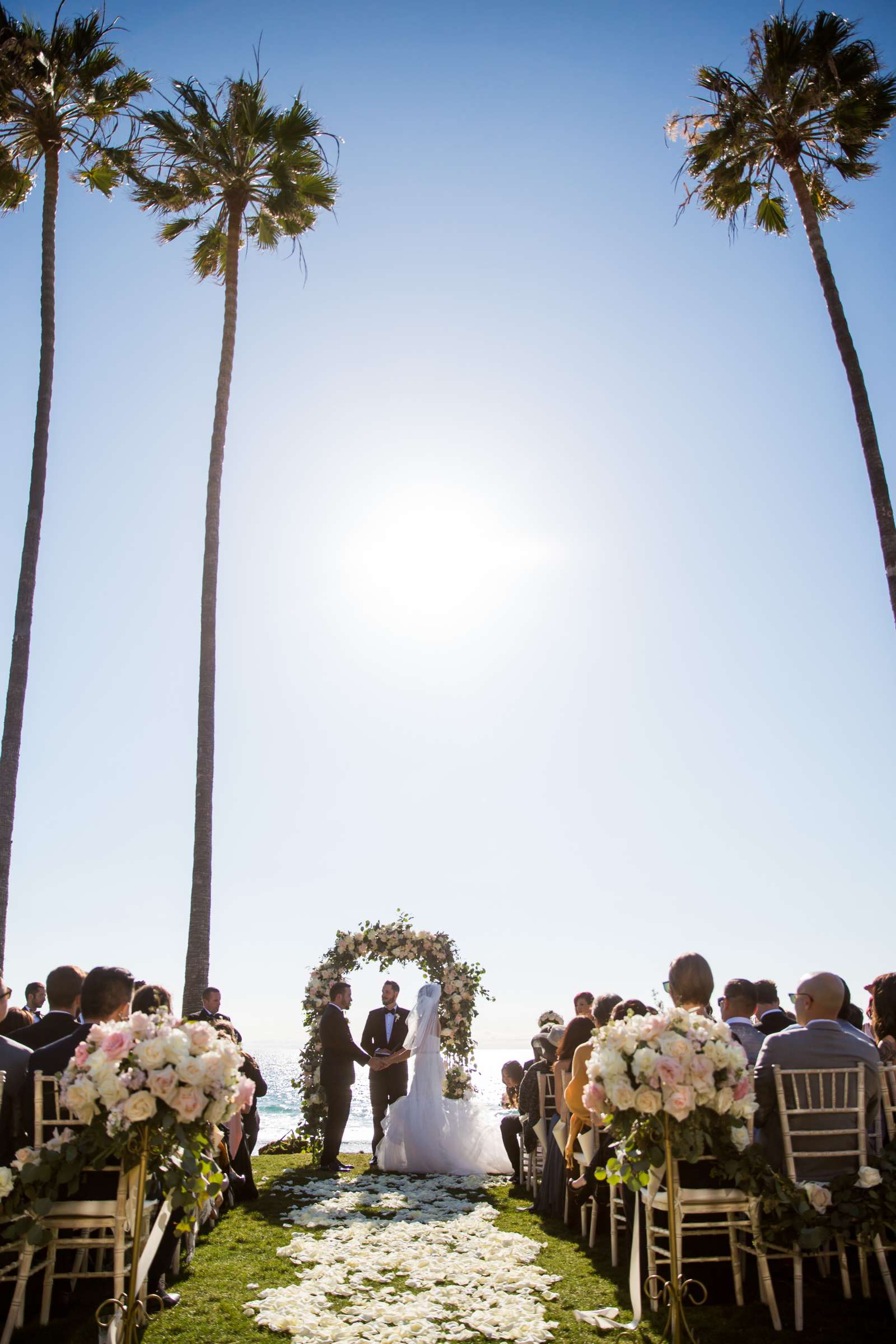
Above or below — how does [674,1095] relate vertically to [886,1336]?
above

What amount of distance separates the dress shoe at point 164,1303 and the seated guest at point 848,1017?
14.3 ft

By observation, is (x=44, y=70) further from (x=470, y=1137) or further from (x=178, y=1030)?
(x=470, y=1137)

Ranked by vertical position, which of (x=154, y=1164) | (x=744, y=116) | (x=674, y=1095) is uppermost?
(x=744, y=116)

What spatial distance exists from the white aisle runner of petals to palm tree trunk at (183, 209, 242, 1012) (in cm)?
334

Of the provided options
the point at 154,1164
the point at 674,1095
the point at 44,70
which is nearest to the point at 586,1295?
the point at 674,1095

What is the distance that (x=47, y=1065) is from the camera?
5.23 metres

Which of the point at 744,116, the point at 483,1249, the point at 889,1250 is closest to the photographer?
the point at 889,1250

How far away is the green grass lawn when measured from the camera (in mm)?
4777

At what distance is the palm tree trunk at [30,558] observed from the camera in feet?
38.9

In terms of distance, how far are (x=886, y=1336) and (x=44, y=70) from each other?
17.4 meters

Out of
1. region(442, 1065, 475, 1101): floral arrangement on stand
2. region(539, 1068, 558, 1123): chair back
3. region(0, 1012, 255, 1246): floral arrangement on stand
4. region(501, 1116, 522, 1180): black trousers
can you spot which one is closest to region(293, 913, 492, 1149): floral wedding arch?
region(442, 1065, 475, 1101): floral arrangement on stand

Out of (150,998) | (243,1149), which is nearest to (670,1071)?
(150,998)

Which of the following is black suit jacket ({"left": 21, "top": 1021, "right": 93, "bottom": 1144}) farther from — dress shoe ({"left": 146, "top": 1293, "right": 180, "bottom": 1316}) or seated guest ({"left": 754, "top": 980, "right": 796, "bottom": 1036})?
seated guest ({"left": 754, "top": 980, "right": 796, "bottom": 1036})

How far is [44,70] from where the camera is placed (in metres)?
13.6
